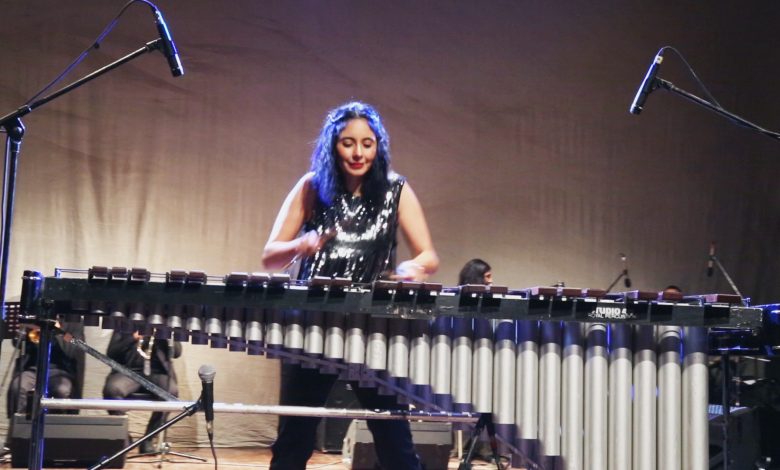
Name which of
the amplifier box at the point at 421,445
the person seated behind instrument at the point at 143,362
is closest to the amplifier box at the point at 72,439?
the person seated behind instrument at the point at 143,362

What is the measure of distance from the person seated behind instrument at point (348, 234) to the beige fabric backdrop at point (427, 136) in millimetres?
4187

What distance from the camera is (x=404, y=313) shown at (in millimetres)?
2844

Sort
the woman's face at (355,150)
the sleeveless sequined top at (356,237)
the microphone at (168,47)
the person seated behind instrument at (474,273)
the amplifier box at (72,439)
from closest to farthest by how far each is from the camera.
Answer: the sleeveless sequined top at (356,237), the woman's face at (355,150), the microphone at (168,47), the amplifier box at (72,439), the person seated behind instrument at (474,273)

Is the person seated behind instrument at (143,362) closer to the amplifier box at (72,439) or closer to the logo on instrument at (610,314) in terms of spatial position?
the amplifier box at (72,439)

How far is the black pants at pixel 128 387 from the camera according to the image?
6484 millimetres

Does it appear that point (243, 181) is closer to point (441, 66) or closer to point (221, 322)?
point (441, 66)

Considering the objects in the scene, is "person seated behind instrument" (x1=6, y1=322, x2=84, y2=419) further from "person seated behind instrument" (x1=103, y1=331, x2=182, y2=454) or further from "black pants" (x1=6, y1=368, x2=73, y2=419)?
"person seated behind instrument" (x1=103, y1=331, x2=182, y2=454)

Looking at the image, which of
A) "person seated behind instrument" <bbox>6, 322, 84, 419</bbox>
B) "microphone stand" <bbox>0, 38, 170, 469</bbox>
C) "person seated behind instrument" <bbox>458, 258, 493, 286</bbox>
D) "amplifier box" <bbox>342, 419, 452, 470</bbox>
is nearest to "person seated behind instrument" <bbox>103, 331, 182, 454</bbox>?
"person seated behind instrument" <bbox>6, 322, 84, 419</bbox>

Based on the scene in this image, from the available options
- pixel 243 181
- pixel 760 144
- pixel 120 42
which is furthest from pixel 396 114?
pixel 760 144

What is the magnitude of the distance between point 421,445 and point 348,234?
120 inches

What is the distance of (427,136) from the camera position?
789 cm

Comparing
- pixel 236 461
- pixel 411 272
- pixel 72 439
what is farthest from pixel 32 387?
pixel 411 272

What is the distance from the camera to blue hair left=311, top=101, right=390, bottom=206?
11.0ft

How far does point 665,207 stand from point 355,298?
20.1 ft
